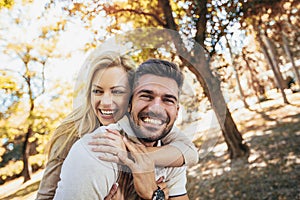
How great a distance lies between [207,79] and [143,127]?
857 millimetres

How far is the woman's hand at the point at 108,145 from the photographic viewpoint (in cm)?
99

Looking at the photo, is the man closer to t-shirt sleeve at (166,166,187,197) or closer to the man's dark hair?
the man's dark hair

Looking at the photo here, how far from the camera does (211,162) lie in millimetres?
5621

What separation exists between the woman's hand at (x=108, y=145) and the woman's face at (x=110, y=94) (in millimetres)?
133

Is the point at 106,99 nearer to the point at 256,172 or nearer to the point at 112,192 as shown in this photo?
the point at 112,192

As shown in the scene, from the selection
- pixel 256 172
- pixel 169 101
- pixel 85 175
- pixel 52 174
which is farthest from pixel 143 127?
pixel 256 172

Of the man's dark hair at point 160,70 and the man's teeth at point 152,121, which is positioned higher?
the man's dark hair at point 160,70

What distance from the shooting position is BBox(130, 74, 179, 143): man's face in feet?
3.41

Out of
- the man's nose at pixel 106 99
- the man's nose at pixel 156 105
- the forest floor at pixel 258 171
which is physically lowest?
the forest floor at pixel 258 171

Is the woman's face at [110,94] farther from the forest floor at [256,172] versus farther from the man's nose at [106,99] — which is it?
the forest floor at [256,172]

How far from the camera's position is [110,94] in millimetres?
1179

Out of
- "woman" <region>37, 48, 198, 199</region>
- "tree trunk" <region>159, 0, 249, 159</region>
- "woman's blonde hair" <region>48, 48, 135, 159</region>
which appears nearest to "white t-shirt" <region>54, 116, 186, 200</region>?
"woman" <region>37, 48, 198, 199</region>

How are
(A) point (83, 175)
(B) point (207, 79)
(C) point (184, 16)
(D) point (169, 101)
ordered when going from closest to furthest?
1. (A) point (83, 175)
2. (D) point (169, 101)
3. (B) point (207, 79)
4. (C) point (184, 16)

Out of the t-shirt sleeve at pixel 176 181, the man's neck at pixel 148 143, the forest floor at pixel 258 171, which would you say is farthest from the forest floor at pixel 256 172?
the man's neck at pixel 148 143
